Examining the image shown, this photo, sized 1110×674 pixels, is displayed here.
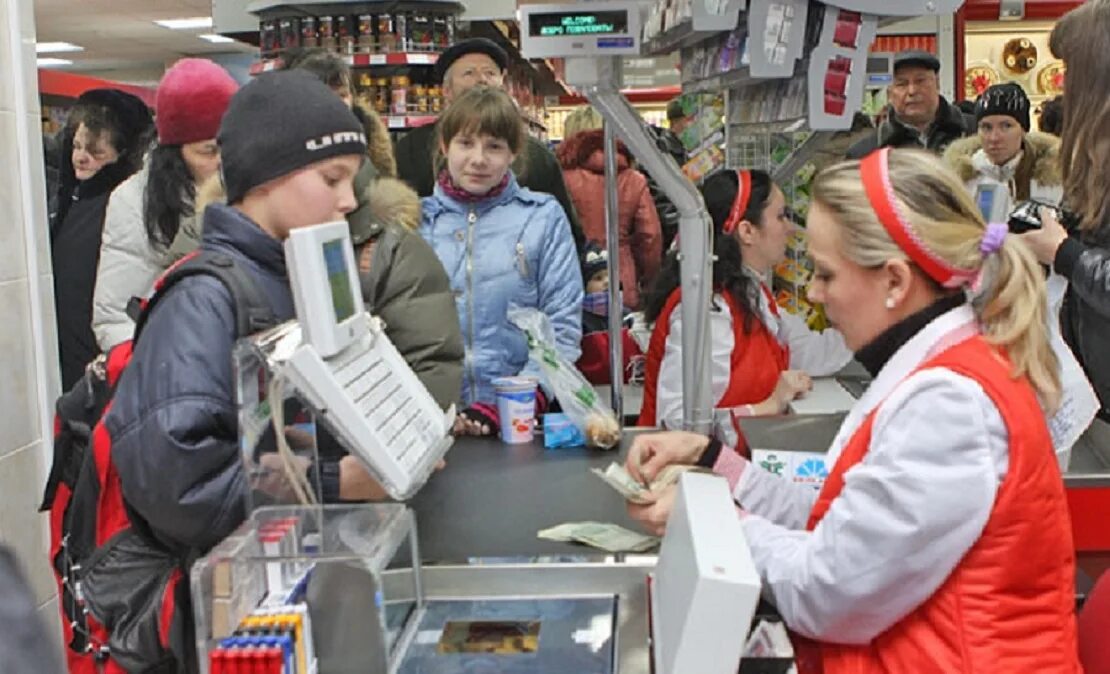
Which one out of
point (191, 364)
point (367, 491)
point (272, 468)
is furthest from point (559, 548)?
point (191, 364)

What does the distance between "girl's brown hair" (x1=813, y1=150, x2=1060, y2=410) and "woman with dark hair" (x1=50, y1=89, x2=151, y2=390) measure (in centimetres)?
281

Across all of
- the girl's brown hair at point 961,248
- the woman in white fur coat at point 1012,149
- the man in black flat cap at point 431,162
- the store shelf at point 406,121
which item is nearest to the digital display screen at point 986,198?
the girl's brown hair at point 961,248

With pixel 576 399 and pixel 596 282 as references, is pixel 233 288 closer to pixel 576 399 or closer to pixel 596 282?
pixel 576 399

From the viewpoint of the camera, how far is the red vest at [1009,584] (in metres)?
1.49

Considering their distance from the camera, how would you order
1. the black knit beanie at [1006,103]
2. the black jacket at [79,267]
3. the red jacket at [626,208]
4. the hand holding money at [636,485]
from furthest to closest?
the red jacket at [626,208] → the black knit beanie at [1006,103] → the black jacket at [79,267] → the hand holding money at [636,485]

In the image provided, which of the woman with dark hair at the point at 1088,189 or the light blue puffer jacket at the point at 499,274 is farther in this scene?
the light blue puffer jacket at the point at 499,274

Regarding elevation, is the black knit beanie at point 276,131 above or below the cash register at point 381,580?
above

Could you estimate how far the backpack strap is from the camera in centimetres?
158

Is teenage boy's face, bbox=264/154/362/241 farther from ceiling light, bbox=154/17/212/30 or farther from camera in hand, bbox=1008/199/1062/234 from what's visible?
ceiling light, bbox=154/17/212/30

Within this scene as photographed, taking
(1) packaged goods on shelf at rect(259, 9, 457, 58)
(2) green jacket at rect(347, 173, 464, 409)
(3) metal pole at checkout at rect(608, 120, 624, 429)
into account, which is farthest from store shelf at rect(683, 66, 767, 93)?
(1) packaged goods on shelf at rect(259, 9, 457, 58)

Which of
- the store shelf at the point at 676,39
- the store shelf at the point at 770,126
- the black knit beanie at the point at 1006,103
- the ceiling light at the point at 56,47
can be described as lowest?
the store shelf at the point at 770,126

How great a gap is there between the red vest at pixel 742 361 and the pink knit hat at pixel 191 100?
1241 mm

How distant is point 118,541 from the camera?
161 centimetres

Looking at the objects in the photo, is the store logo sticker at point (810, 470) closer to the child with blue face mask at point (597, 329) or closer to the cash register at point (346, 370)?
the cash register at point (346, 370)
